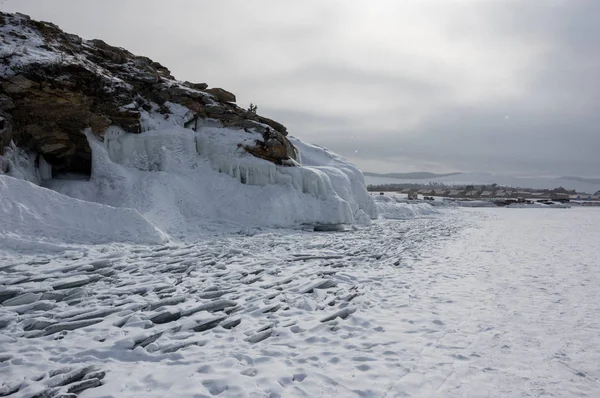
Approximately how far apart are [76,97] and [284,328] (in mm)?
13816

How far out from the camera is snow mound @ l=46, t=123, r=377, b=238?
13.4 metres

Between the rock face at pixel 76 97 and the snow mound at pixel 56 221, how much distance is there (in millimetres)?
3665

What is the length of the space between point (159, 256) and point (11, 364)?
5.48 m

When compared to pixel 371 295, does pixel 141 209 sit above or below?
above

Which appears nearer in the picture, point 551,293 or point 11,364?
point 11,364

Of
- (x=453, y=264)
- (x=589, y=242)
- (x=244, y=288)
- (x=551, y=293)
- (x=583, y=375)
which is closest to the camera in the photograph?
(x=583, y=375)

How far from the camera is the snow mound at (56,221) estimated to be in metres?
8.55

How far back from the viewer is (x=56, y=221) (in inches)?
372

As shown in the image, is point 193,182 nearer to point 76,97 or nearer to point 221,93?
point 76,97

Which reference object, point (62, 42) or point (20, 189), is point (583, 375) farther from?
point (62, 42)

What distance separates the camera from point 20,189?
9.54 m

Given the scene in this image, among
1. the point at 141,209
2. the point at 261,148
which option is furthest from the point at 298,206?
the point at 141,209

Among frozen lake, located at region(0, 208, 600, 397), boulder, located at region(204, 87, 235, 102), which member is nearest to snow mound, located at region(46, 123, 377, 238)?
boulder, located at region(204, 87, 235, 102)

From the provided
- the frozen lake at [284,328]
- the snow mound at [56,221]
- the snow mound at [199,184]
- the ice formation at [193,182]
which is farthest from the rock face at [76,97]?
the frozen lake at [284,328]
